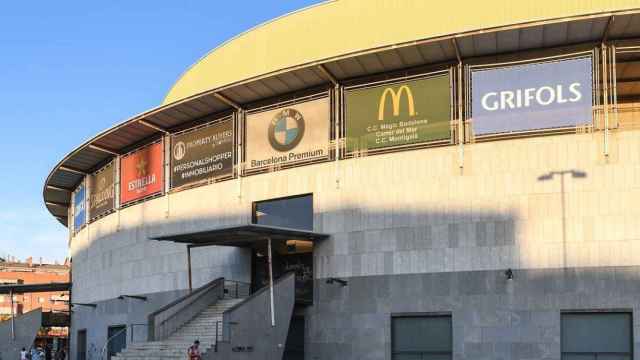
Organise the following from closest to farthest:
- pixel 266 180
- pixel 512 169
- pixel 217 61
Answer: pixel 512 169 < pixel 266 180 < pixel 217 61

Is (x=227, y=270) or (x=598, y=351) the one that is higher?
(x=227, y=270)

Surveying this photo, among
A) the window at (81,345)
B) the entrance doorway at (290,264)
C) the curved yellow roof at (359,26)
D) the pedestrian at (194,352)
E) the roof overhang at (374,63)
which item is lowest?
the window at (81,345)

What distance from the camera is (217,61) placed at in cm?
3950

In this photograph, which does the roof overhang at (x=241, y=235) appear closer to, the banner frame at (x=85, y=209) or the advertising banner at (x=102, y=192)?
the advertising banner at (x=102, y=192)

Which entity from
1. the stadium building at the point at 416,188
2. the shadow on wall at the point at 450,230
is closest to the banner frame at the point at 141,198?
the stadium building at the point at 416,188

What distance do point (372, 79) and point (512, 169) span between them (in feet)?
20.4

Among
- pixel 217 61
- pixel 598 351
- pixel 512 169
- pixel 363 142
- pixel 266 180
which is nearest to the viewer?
pixel 598 351

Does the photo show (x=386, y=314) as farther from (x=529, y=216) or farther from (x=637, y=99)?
(x=637, y=99)

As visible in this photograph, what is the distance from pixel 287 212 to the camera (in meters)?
33.5

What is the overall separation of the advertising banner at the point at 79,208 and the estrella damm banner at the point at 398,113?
2226 cm

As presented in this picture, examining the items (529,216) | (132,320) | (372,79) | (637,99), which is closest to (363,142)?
(372,79)

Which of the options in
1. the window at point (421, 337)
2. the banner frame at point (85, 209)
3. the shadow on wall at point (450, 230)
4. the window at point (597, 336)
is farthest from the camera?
the banner frame at point (85, 209)

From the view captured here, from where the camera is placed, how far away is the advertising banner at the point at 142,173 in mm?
39594

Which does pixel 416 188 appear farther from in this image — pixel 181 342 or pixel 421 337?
pixel 181 342
